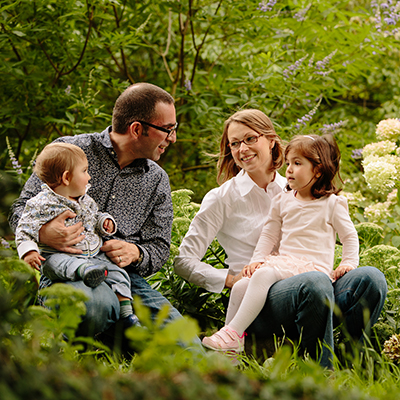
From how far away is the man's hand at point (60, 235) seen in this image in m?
2.22

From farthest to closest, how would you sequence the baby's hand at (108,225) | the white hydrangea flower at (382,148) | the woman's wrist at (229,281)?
the white hydrangea flower at (382,148) → the woman's wrist at (229,281) → the baby's hand at (108,225)

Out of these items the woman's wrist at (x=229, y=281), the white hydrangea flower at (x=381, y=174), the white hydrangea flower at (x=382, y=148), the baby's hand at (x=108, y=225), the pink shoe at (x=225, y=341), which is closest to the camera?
the pink shoe at (x=225, y=341)

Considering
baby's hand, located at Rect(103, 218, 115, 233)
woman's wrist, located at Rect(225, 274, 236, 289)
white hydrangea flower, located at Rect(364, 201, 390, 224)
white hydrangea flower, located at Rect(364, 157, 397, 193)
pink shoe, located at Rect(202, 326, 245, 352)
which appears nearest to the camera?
pink shoe, located at Rect(202, 326, 245, 352)

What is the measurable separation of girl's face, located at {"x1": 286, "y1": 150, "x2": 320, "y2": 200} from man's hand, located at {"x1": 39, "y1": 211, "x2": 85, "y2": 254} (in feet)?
3.90

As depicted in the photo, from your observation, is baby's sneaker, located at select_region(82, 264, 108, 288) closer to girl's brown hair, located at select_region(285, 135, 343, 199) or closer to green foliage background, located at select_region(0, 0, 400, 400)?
green foliage background, located at select_region(0, 0, 400, 400)

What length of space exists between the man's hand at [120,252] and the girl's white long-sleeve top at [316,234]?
0.67 meters

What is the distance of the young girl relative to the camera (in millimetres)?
2311

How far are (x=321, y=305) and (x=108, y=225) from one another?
1.17m

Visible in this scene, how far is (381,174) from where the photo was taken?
10.5 feet

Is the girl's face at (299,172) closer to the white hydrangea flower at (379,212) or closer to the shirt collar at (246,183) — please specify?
the shirt collar at (246,183)

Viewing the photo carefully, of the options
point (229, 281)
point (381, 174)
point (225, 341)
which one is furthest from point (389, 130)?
point (225, 341)

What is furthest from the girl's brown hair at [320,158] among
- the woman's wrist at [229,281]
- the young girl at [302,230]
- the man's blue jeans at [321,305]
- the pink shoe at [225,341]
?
the pink shoe at [225,341]

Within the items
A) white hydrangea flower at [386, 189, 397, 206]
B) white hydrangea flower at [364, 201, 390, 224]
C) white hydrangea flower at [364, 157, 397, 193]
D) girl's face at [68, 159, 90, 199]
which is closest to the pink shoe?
girl's face at [68, 159, 90, 199]

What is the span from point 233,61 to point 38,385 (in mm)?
4662
